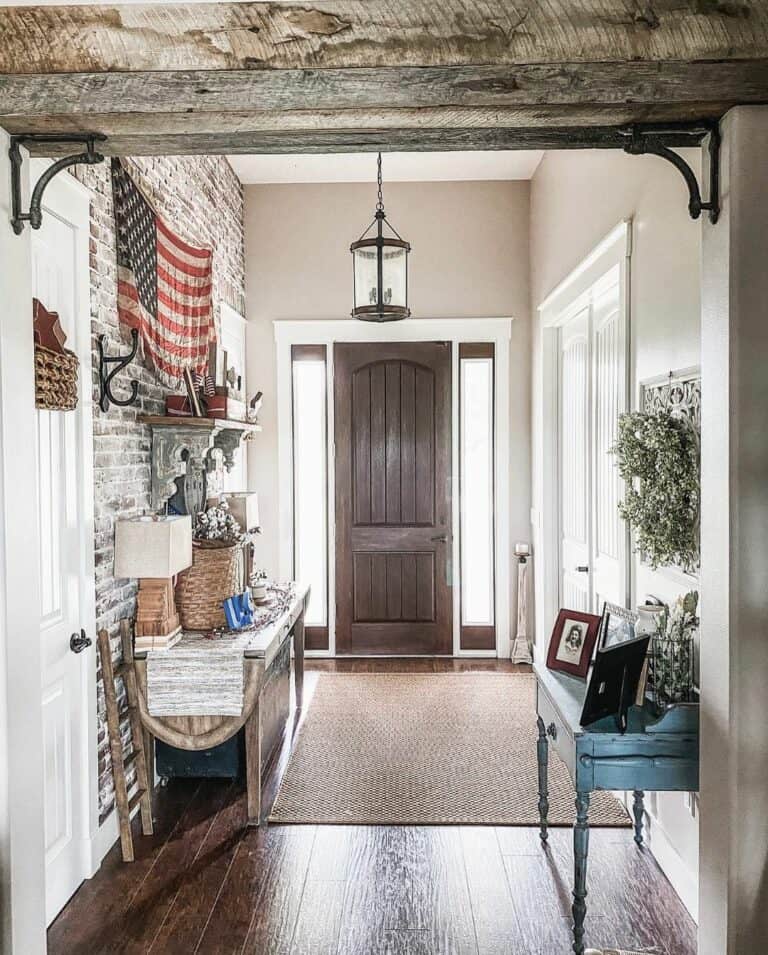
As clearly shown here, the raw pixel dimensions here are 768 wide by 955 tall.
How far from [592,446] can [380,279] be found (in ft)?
4.70

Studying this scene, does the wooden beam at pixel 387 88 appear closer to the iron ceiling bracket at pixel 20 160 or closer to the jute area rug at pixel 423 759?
the iron ceiling bracket at pixel 20 160

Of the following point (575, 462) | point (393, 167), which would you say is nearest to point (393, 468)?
point (575, 462)

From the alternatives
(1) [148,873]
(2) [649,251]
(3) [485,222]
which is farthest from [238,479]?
(2) [649,251]

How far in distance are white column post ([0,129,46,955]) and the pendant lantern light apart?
2.45 meters

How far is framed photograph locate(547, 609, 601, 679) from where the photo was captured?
278cm

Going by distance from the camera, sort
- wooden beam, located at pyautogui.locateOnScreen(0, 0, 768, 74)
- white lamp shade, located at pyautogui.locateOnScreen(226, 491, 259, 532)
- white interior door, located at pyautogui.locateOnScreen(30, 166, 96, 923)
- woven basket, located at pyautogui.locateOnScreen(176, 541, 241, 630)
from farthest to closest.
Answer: white lamp shade, located at pyautogui.locateOnScreen(226, 491, 259, 532) < woven basket, located at pyautogui.locateOnScreen(176, 541, 241, 630) < white interior door, located at pyautogui.locateOnScreen(30, 166, 96, 923) < wooden beam, located at pyautogui.locateOnScreen(0, 0, 768, 74)

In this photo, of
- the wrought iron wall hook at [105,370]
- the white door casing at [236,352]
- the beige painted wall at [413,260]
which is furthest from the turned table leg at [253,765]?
the beige painted wall at [413,260]

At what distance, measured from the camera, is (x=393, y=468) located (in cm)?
566

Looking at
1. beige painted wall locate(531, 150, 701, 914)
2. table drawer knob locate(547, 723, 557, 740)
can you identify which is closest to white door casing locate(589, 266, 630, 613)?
beige painted wall locate(531, 150, 701, 914)

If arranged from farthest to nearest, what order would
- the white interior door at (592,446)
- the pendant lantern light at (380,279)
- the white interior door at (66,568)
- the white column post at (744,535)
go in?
the pendant lantern light at (380,279)
the white interior door at (592,446)
the white interior door at (66,568)
the white column post at (744,535)

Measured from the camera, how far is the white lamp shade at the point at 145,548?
297cm

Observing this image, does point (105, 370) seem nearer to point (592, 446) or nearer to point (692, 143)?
point (692, 143)

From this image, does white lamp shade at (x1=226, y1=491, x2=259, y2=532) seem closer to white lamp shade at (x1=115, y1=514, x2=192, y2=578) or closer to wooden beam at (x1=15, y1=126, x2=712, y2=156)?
white lamp shade at (x1=115, y1=514, x2=192, y2=578)

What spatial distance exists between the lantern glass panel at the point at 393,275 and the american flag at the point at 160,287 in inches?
37.7
